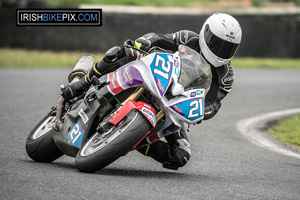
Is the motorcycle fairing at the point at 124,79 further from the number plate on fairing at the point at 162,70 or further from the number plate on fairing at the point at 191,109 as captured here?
the number plate on fairing at the point at 191,109

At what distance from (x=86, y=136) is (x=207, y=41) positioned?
4.68ft

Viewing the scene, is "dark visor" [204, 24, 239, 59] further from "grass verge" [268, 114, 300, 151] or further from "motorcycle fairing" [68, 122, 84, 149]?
"grass verge" [268, 114, 300, 151]

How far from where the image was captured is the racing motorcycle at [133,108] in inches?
198

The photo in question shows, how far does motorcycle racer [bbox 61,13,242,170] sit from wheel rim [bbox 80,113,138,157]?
0.52m

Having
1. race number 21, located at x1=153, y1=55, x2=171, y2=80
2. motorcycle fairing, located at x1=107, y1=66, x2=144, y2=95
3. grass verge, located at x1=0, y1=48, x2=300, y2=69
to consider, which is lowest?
grass verge, located at x1=0, y1=48, x2=300, y2=69

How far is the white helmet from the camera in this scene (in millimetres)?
5660

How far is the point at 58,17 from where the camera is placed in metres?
16.7

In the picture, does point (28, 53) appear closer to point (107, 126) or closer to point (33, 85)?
point (33, 85)

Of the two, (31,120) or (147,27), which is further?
(147,27)

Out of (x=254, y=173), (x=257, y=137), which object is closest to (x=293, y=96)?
(x=257, y=137)

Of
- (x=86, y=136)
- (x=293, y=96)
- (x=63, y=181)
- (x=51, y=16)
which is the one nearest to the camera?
(x=63, y=181)

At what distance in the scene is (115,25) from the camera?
16797mm

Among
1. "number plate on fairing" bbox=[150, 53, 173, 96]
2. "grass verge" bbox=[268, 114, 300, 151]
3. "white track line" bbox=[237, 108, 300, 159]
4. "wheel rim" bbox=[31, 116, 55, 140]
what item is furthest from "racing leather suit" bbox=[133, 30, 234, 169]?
"grass verge" bbox=[268, 114, 300, 151]

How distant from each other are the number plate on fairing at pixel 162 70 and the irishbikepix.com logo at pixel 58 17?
10270 mm
